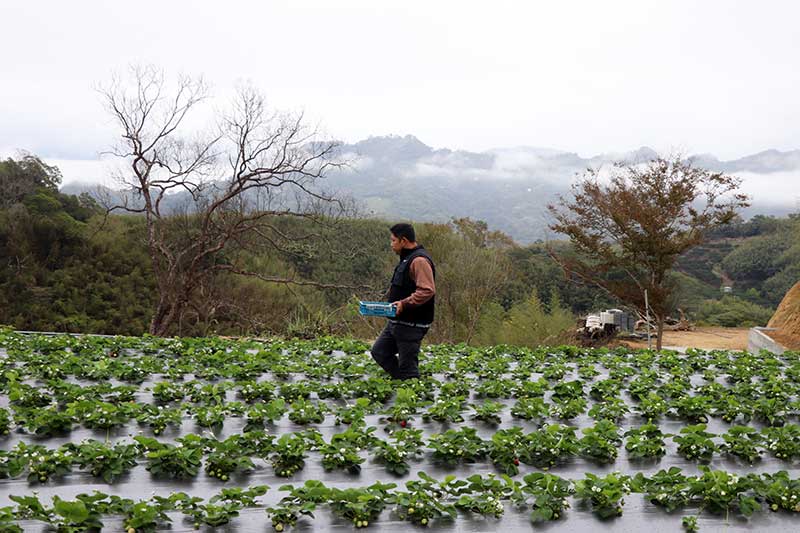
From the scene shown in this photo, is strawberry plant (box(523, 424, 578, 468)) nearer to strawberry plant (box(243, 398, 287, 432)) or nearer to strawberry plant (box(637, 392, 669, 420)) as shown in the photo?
strawberry plant (box(637, 392, 669, 420))

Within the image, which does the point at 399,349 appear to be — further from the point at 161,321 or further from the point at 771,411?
the point at 161,321

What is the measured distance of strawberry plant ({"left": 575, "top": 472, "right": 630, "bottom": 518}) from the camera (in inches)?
119

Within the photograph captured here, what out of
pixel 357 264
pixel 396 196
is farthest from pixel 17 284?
pixel 396 196

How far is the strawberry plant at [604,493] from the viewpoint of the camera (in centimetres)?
303

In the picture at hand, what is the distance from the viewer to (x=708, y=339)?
1747 cm

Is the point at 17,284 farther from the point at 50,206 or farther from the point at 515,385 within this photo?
the point at 515,385

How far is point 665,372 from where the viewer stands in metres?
6.57

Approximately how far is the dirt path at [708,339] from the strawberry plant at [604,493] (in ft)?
43.3

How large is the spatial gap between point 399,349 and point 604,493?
2634mm

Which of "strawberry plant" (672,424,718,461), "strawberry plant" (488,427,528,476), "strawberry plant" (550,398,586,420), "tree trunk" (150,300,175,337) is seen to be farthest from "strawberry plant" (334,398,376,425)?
"tree trunk" (150,300,175,337)

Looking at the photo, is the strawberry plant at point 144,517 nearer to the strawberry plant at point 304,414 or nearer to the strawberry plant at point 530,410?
the strawberry plant at point 304,414

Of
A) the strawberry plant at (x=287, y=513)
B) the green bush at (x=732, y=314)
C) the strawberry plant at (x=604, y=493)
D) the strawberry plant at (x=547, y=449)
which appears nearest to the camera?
the strawberry plant at (x=287, y=513)

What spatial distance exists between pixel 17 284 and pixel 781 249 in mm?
27588

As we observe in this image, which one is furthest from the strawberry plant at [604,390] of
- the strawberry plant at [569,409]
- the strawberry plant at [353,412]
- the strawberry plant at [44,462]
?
the strawberry plant at [44,462]
